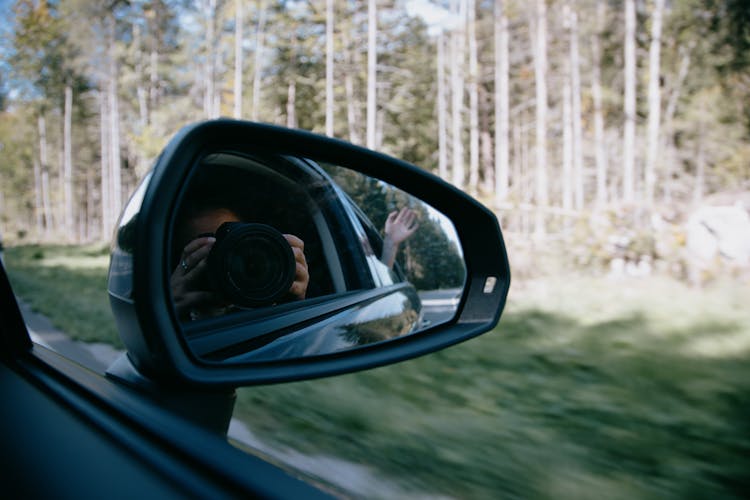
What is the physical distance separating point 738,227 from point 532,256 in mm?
3456

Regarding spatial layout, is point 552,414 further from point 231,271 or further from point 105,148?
point 105,148

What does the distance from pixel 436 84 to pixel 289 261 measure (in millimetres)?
42697

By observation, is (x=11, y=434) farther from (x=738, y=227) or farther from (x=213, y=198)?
(x=738, y=227)

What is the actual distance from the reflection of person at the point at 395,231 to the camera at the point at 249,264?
0.67 metres


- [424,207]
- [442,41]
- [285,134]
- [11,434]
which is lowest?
[11,434]

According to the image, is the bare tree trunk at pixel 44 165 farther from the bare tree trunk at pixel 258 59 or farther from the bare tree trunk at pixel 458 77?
the bare tree trunk at pixel 458 77

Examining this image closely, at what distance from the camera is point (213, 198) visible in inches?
55.1

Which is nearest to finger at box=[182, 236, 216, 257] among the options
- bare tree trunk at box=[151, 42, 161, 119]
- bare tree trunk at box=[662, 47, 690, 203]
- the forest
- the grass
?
the grass

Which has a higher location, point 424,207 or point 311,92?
point 311,92

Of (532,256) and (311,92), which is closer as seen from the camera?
(532,256)

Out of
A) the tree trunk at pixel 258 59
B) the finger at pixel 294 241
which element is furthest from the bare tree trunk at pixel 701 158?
the finger at pixel 294 241

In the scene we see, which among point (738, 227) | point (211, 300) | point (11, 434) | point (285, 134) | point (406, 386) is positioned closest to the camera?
point (211, 300)

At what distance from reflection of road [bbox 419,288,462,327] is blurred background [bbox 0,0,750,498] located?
0.97 metres

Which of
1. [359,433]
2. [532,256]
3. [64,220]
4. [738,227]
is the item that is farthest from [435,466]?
[64,220]
